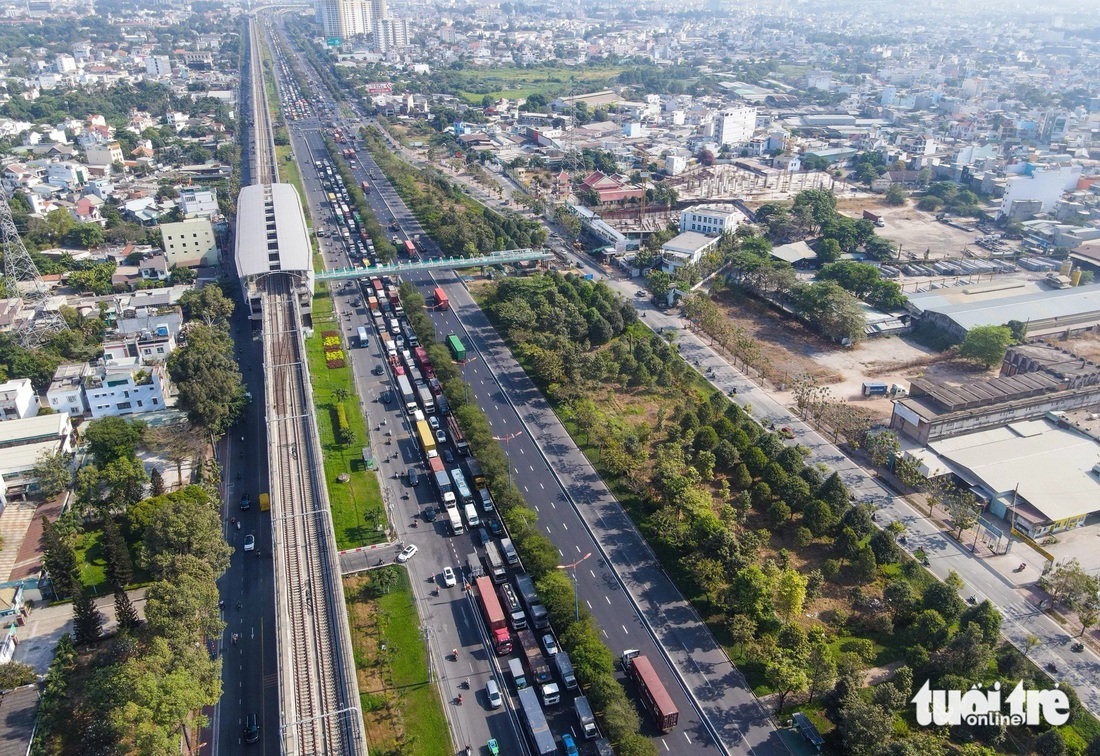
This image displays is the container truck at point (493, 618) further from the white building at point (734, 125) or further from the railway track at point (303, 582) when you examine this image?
the white building at point (734, 125)

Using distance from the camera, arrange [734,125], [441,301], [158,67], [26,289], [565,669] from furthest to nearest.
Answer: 1. [158,67]
2. [734,125]
3. [26,289]
4. [441,301]
5. [565,669]

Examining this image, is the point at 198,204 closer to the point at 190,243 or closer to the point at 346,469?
the point at 190,243

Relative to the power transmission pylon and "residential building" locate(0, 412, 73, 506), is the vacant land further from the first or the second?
the power transmission pylon

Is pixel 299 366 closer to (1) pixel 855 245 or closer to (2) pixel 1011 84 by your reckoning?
(1) pixel 855 245

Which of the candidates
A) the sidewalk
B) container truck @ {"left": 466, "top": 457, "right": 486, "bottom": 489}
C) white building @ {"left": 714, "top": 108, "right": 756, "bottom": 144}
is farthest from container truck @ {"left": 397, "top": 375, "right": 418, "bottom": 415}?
white building @ {"left": 714, "top": 108, "right": 756, "bottom": 144}

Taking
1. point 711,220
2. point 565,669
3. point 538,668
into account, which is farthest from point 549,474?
point 711,220
